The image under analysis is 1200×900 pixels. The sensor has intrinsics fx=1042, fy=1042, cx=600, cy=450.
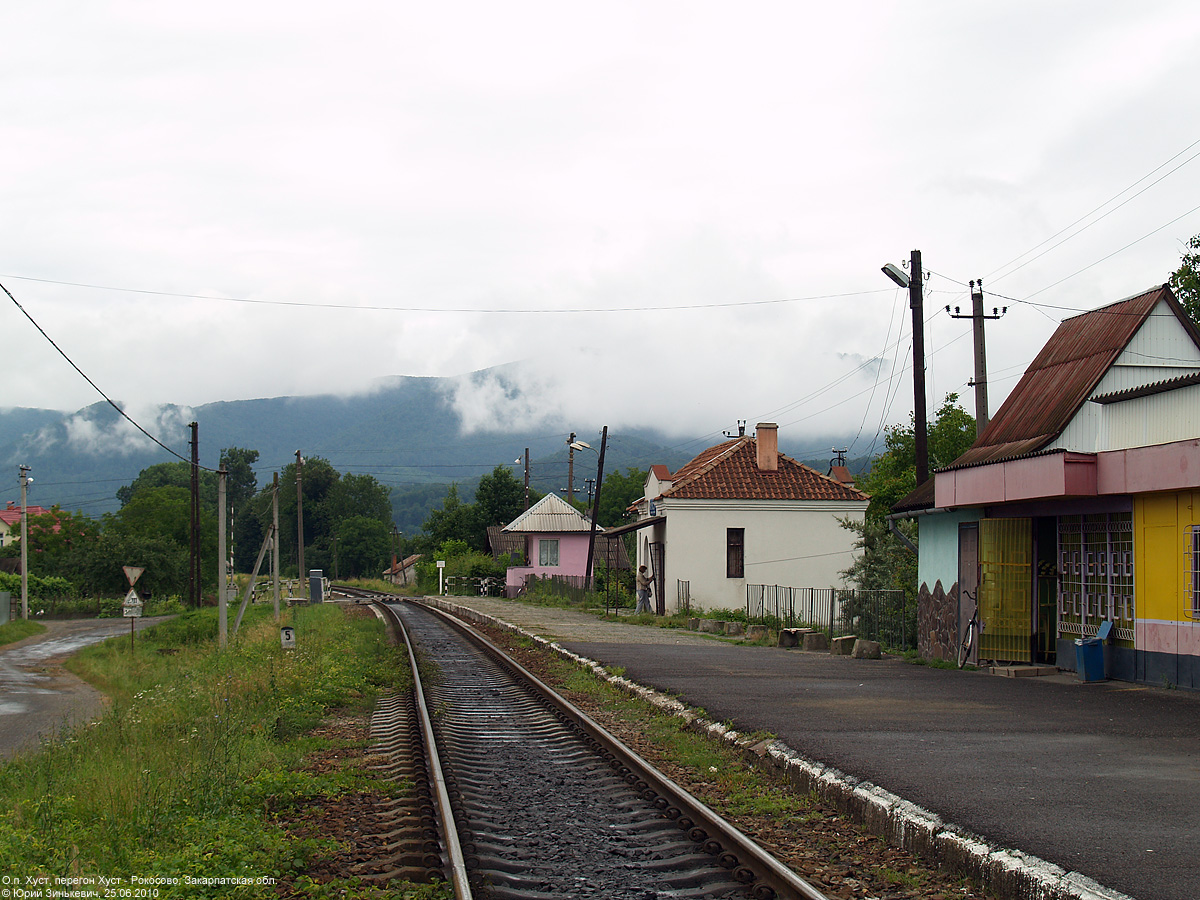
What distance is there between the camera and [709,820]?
7.02 metres

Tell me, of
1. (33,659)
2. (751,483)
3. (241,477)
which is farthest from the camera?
(241,477)

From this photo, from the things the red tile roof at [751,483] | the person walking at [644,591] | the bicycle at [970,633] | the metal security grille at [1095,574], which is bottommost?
the person walking at [644,591]

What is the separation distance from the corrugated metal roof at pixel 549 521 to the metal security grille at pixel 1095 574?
155ft

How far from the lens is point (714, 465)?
134ft

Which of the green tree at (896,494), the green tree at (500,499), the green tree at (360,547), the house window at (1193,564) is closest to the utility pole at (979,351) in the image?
the green tree at (896,494)

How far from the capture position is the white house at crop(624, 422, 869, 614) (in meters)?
39.4

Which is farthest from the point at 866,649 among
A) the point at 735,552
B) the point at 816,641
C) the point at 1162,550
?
the point at 735,552

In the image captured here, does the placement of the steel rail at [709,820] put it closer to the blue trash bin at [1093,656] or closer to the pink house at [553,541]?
the blue trash bin at [1093,656]

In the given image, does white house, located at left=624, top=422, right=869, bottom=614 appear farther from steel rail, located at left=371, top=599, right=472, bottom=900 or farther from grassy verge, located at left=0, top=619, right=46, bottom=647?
grassy verge, located at left=0, top=619, right=46, bottom=647

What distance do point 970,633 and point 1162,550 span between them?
516 cm

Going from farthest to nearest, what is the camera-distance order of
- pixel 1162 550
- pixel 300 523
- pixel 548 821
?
pixel 300 523 → pixel 1162 550 → pixel 548 821

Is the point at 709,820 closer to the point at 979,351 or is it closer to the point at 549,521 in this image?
the point at 979,351

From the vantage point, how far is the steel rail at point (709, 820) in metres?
5.71

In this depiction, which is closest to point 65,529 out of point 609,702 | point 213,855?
point 609,702
